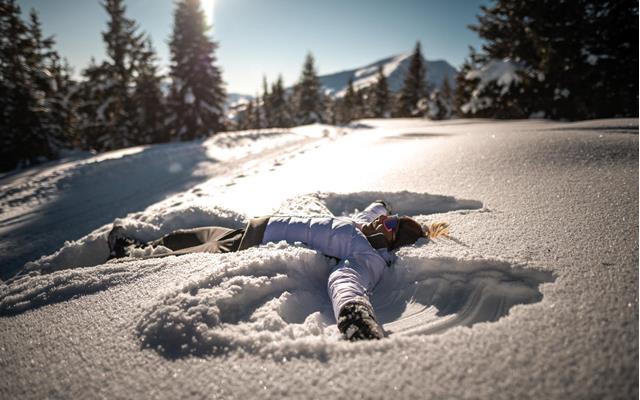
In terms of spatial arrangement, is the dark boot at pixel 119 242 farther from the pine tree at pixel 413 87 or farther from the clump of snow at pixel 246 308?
the pine tree at pixel 413 87

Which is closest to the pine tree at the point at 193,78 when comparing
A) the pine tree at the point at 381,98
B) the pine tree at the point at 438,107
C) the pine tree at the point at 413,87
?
the pine tree at the point at 438,107

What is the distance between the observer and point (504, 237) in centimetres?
169

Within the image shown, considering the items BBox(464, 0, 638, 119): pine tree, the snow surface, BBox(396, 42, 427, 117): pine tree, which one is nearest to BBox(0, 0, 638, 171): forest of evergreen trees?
BBox(464, 0, 638, 119): pine tree

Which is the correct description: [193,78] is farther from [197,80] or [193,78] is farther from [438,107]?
[438,107]

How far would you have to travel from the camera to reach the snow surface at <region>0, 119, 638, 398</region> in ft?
2.81

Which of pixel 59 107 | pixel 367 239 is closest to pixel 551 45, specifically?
pixel 367 239

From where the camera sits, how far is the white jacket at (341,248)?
1.43 m

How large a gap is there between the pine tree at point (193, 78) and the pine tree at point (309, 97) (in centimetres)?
1331

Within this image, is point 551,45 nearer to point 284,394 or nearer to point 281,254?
point 281,254

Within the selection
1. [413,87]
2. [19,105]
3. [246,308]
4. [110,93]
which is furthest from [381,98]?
[246,308]

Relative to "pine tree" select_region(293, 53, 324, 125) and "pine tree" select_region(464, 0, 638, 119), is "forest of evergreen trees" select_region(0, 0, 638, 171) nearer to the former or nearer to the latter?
"pine tree" select_region(464, 0, 638, 119)

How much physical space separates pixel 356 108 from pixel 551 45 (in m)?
31.5

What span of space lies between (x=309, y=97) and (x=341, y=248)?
29174mm

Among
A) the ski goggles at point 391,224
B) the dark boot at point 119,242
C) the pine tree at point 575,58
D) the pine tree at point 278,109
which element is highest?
the pine tree at point 278,109
